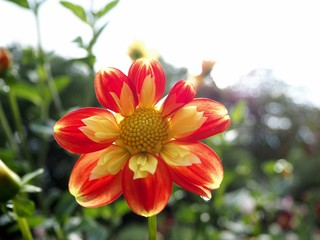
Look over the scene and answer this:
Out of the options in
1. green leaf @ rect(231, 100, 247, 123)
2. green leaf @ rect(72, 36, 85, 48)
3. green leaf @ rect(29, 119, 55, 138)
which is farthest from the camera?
green leaf @ rect(231, 100, 247, 123)

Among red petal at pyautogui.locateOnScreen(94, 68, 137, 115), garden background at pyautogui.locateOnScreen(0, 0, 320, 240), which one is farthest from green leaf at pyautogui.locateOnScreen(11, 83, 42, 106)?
red petal at pyautogui.locateOnScreen(94, 68, 137, 115)

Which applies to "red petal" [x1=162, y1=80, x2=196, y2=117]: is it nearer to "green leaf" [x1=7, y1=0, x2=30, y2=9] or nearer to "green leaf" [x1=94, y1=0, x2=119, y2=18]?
"green leaf" [x1=94, y1=0, x2=119, y2=18]

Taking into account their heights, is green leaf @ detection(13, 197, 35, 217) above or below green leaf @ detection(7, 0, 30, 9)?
below

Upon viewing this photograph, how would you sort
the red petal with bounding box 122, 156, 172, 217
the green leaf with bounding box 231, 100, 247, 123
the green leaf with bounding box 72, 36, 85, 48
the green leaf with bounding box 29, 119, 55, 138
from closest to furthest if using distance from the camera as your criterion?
1. the red petal with bounding box 122, 156, 172, 217
2. the green leaf with bounding box 72, 36, 85, 48
3. the green leaf with bounding box 29, 119, 55, 138
4. the green leaf with bounding box 231, 100, 247, 123

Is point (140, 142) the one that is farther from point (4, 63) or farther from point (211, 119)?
point (4, 63)

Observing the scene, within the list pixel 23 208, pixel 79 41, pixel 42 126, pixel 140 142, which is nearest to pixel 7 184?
pixel 23 208

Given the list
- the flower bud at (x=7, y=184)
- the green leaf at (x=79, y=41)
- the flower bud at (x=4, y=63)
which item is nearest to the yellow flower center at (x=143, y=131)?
the flower bud at (x=7, y=184)

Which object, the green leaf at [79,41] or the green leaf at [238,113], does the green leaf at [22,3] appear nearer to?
the green leaf at [79,41]

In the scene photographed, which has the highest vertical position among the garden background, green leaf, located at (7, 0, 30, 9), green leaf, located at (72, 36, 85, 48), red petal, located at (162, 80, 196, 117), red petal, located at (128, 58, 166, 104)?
red petal, located at (128, 58, 166, 104)
